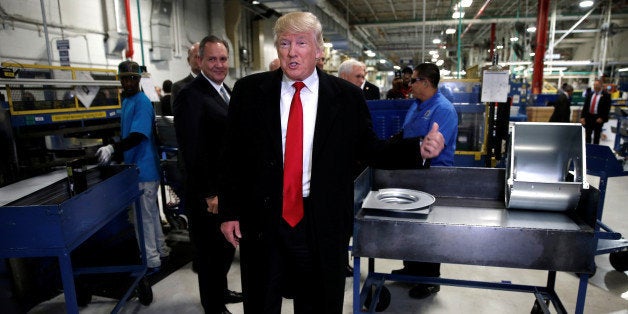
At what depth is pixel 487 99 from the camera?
387cm

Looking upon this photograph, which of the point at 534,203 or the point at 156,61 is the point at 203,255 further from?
the point at 156,61

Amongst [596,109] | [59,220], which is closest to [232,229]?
[59,220]

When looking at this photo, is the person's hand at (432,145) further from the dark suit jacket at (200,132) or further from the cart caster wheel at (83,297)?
the cart caster wheel at (83,297)

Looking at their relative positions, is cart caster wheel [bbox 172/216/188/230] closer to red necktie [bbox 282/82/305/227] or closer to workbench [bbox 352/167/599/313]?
workbench [bbox 352/167/599/313]

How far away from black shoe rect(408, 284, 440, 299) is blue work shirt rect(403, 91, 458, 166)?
3.07 feet

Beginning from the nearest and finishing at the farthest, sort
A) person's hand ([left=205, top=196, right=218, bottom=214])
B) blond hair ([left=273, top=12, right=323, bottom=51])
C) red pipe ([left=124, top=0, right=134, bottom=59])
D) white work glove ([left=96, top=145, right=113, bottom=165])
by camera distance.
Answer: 1. blond hair ([left=273, top=12, right=323, bottom=51])
2. person's hand ([left=205, top=196, right=218, bottom=214])
3. white work glove ([left=96, top=145, right=113, bottom=165])
4. red pipe ([left=124, top=0, right=134, bottom=59])

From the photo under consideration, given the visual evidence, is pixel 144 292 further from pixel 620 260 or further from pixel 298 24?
pixel 620 260

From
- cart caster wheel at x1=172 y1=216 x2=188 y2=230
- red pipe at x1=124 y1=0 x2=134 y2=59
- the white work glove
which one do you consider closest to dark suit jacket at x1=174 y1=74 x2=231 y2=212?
the white work glove

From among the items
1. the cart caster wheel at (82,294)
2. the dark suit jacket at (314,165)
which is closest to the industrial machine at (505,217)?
the dark suit jacket at (314,165)

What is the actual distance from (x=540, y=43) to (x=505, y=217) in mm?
9847

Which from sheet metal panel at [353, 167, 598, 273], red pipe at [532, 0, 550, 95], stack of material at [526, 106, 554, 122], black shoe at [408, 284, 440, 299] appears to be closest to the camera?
sheet metal panel at [353, 167, 598, 273]

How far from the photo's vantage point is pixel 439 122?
2.50m

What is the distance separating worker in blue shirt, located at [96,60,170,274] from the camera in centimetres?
271

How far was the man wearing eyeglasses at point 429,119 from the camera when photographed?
2510 mm
